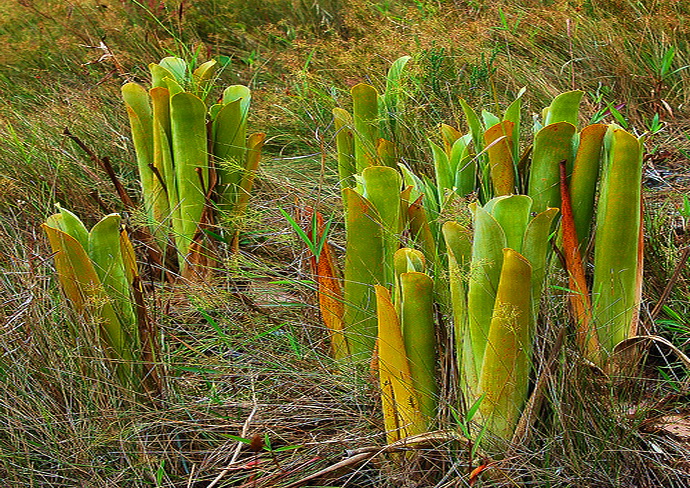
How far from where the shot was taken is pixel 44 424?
1.55m

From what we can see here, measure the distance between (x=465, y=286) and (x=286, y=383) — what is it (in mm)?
480

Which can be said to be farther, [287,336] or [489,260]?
[287,336]

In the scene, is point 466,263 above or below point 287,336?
above

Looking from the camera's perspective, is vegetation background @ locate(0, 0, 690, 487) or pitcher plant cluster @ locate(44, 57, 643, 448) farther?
vegetation background @ locate(0, 0, 690, 487)

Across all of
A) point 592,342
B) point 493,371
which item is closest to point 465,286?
point 493,371

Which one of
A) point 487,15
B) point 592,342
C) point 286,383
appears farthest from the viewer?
point 487,15

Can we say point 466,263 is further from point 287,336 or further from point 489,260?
point 287,336

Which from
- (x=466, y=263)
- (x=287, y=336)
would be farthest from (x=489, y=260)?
(x=287, y=336)

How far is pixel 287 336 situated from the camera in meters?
1.76

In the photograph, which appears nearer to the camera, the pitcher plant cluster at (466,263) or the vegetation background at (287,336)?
the pitcher plant cluster at (466,263)

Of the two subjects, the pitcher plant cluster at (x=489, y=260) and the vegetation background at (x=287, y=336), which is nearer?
the pitcher plant cluster at (x=489, y=260)

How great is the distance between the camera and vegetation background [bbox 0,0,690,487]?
1.43 metres

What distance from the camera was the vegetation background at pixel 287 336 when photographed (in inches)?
56.4

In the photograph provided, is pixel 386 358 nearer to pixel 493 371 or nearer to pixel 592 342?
pixel 493 371
